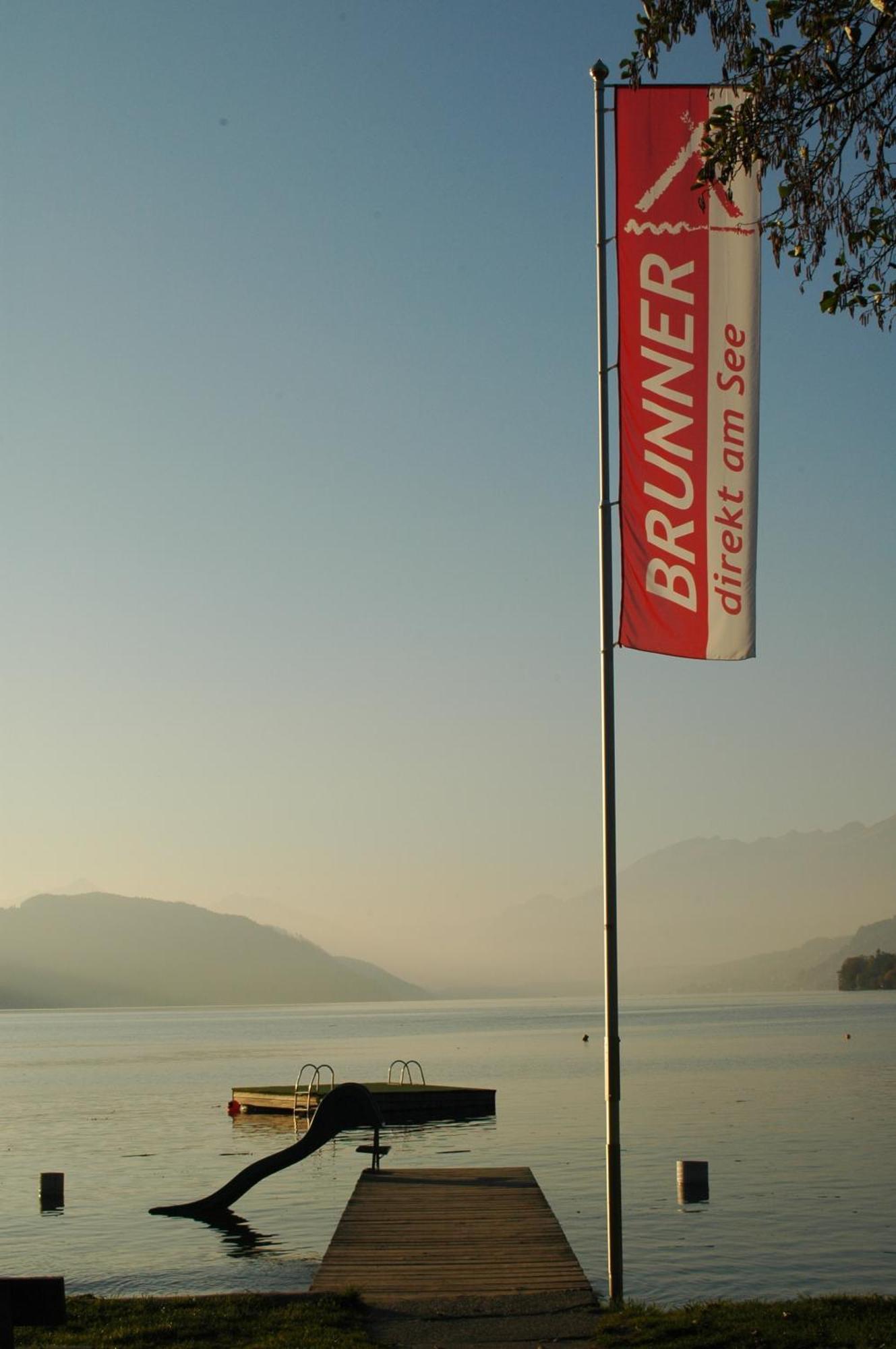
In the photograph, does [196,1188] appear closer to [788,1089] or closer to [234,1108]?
[234,1108]

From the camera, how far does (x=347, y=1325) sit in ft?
42.0

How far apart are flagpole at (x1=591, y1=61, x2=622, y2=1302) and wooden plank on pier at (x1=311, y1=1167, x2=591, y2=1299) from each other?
105 centimetres

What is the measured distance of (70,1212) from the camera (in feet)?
90.3

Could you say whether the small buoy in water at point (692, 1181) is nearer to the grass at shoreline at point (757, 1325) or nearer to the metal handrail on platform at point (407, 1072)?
the grass at shoreline at point (757, 1325)

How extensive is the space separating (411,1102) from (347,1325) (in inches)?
1424

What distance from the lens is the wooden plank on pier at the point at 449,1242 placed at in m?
14.7

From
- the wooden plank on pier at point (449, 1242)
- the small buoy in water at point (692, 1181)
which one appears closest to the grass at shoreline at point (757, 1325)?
the wooden plank on pier at point (449, 1242)

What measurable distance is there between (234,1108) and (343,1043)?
8228cm

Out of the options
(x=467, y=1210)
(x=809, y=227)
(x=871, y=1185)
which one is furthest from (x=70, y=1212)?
(x=809, y=227)

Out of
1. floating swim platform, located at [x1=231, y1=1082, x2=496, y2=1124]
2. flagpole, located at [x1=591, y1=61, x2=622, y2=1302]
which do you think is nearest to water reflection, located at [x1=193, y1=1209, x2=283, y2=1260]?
flagpole, located at [x1=591, y1=61, x2=622, y2=1302]

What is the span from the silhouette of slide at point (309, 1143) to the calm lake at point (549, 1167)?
19.2 inches

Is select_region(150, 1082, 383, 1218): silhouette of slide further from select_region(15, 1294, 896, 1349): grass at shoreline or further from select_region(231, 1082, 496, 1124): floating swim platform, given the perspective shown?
select_region(231, 1082, 496, 1124): floating swim platform

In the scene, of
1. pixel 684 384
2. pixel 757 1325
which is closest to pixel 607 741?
pixel 684 384

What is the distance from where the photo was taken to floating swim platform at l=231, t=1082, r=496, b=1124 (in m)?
47.4
